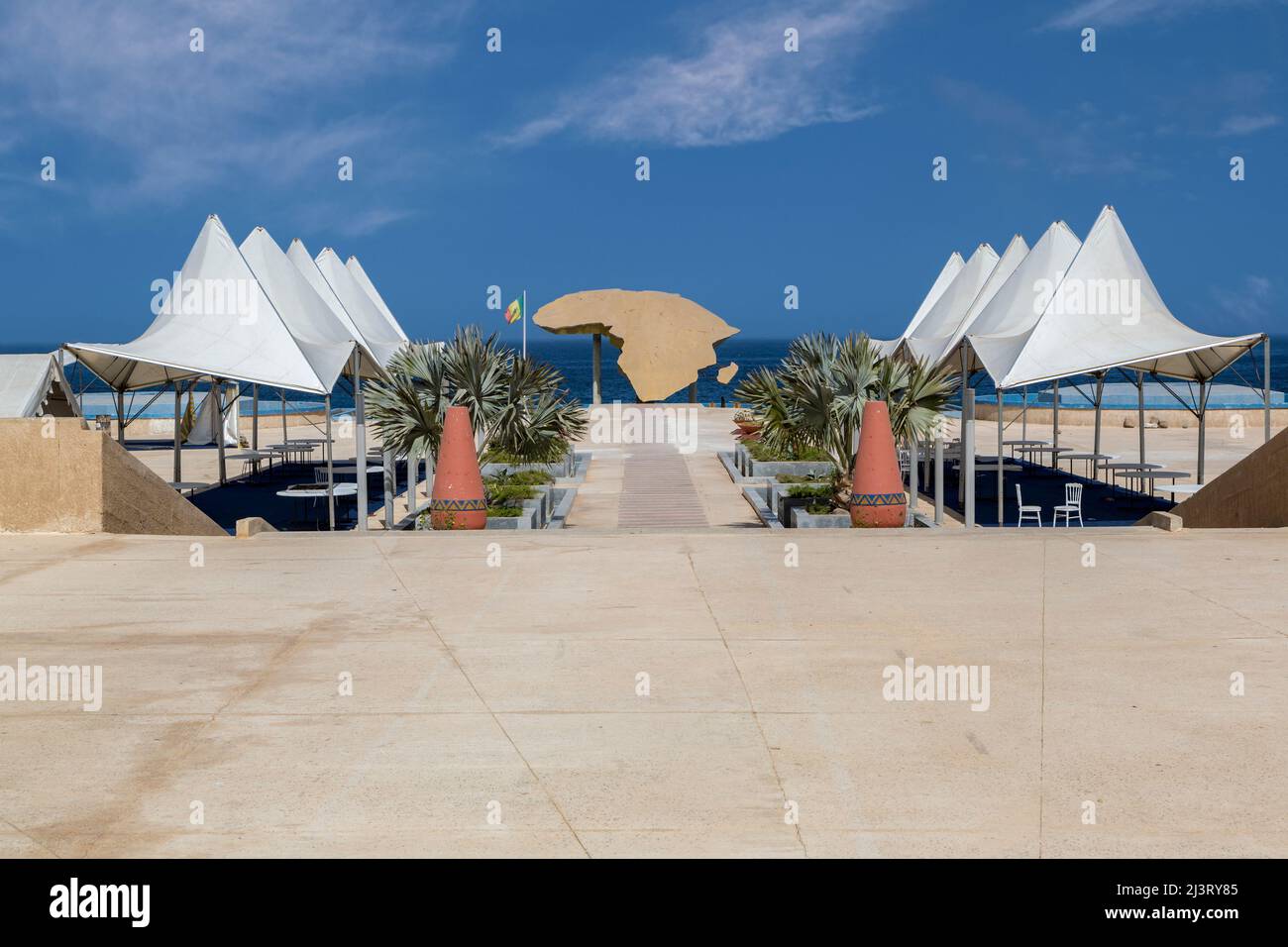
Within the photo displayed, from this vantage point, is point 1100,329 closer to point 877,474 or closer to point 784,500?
point 784,500

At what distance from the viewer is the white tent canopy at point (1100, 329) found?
18.0 metres

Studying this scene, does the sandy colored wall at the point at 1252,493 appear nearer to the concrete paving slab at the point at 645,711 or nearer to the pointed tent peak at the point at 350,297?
the concrete paving slab at the point at 645,711

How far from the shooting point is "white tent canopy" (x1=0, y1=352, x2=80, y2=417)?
20.4 m

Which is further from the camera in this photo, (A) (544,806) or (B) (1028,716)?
(B) (1028,716)

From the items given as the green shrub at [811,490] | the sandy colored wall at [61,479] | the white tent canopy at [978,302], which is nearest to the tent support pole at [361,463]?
the sandy colored wall at [61,479]

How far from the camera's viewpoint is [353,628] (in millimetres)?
8422

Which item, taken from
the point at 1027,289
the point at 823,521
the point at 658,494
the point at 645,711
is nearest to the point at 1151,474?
the point at 1027,289

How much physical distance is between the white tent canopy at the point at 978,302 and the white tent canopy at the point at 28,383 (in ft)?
49.8

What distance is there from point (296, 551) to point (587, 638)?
15.3 feet

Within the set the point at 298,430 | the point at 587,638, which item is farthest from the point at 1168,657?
the point at 298,430

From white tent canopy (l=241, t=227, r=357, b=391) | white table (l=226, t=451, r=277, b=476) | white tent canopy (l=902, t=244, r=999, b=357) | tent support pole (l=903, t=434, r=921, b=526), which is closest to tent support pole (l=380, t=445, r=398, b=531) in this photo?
white tent canopy (l=241, t=227, r=357, b=391)

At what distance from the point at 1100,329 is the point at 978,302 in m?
4.90
